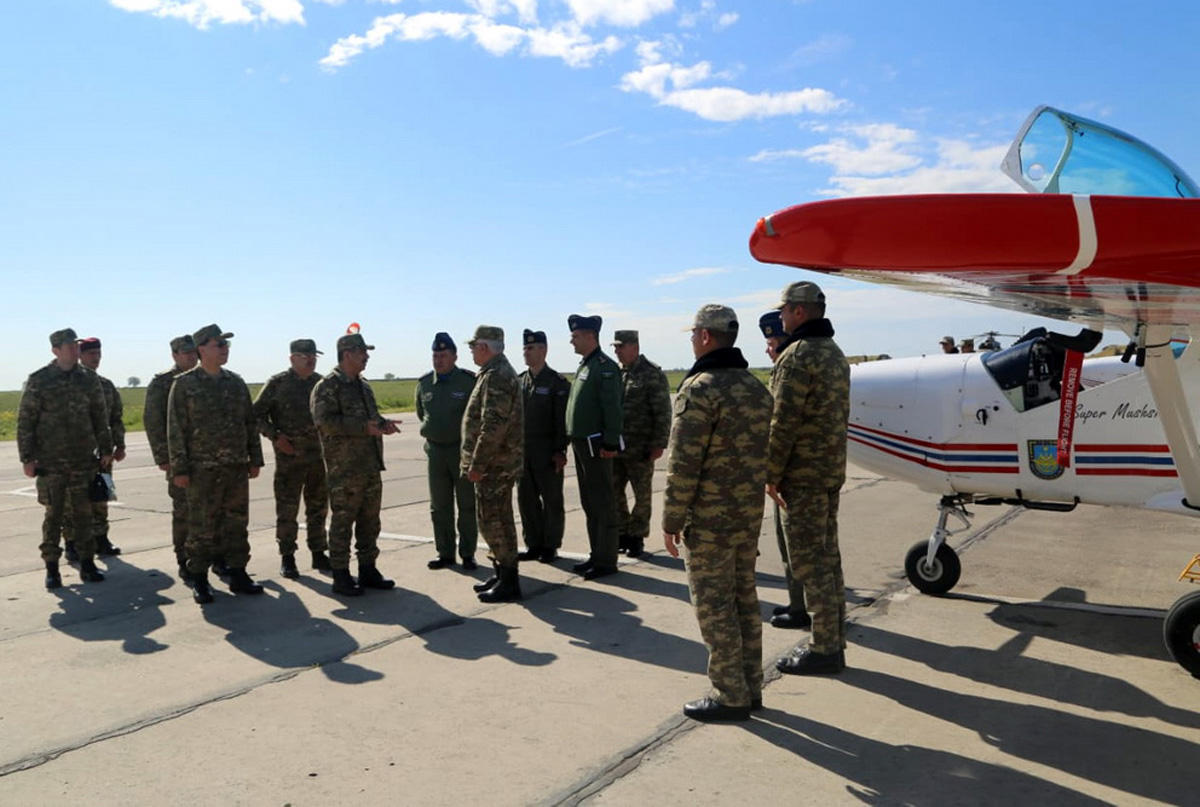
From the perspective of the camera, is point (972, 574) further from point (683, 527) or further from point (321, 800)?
point (321, 800)

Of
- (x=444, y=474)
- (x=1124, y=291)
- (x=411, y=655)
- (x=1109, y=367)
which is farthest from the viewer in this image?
(x=444, y=474)

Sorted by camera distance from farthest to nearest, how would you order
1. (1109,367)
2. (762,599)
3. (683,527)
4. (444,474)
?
(444,474) → (762,599) → (1109,367) → (683,527)

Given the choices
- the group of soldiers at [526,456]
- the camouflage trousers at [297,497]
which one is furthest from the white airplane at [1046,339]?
the camouflage trousers at [297,497]

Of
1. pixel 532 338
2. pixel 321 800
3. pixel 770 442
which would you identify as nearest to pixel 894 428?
pixel 770 442

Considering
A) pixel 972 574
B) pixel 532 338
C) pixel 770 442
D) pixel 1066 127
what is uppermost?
pixel 1066 127

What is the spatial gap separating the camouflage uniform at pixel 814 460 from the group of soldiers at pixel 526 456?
10 mm

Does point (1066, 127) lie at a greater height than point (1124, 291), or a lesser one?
greater

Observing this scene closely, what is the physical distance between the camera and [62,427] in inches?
275

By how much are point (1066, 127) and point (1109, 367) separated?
7.42 feet

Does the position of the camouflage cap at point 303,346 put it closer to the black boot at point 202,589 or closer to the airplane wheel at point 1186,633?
the black boot at point 202,589

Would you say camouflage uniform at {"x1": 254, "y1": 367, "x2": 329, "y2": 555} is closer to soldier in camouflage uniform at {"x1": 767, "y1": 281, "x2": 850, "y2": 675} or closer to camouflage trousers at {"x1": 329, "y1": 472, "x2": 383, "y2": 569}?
camouflage trousers at {"x1": 329, "y1": 472, "x2": 383, "y2": 569}

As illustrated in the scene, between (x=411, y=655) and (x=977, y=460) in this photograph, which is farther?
(x=977, y=460)

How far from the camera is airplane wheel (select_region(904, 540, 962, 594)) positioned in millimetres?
6219

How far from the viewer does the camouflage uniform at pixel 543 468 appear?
7.62 m
